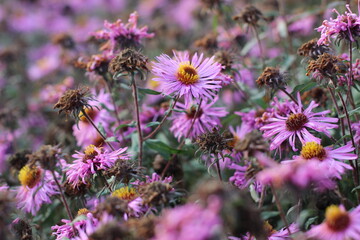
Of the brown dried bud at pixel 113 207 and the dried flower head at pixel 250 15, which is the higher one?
the dried flower head at pixel 250 15

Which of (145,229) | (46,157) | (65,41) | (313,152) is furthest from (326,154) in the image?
(65,41)

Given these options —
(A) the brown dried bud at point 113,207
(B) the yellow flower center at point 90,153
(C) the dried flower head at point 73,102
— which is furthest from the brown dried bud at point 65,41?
(A) the brown dried bud at point 113,207

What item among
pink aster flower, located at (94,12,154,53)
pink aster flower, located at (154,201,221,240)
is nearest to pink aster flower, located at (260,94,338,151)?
pink aster flower, located at (154,201,221,240)

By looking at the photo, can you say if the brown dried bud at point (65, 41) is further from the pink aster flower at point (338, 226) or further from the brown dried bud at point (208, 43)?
the pink aster flower at point (338, 226)

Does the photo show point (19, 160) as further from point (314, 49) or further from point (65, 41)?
point (314, 49)

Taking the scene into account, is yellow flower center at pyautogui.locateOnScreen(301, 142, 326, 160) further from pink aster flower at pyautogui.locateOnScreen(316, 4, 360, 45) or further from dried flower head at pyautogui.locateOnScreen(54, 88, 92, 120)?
dried flower head at pyautogui.locateOnScreen(54, 88, 92, 120)

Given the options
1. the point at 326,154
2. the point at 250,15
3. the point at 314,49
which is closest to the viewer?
the point at 326,154

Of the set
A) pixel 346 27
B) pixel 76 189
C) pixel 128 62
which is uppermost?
pixel 128 62

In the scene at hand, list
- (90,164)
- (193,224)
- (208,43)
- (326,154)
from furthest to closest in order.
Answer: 1. (208,43)
2. (90,164)
3. (326,154)
4. (193,224)
